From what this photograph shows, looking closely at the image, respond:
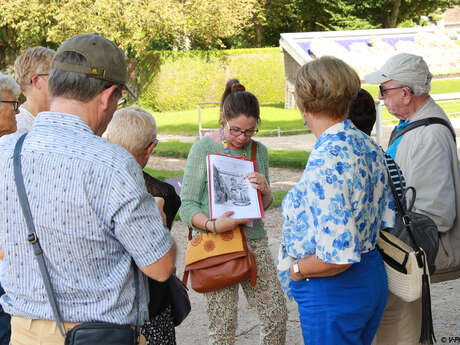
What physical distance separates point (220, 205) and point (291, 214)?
959 millimetres

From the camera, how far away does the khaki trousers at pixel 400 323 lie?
308cm

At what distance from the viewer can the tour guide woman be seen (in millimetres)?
3387

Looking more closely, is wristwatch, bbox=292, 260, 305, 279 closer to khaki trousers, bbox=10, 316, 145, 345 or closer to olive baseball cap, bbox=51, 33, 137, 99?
khaki trousers, bbox=10, 316, 145, 345

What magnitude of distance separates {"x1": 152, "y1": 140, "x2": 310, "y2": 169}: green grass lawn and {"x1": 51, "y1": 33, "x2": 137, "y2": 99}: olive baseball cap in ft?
34.1

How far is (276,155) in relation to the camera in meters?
13.3

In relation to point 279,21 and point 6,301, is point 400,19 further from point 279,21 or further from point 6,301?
point 6,301

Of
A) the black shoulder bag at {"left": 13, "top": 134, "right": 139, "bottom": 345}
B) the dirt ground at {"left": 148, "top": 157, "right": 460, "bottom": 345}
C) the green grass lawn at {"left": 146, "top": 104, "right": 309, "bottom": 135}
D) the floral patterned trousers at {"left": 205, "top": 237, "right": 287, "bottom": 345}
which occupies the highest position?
the black shoulder bag at {"left": 13, "top": 134, "right": 139, "bottom": 345}

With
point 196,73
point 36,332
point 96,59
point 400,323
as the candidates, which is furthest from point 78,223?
point 196,73

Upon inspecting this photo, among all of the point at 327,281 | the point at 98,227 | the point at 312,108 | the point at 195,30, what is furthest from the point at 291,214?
the point at 195,30

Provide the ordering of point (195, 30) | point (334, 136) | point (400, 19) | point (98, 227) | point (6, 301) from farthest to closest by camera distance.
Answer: point (400, 19)
point (195, 30)
point (334, 136)
point (6, 301)
point (98, 227)

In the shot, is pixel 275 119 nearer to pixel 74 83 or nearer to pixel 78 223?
pixel 74 83

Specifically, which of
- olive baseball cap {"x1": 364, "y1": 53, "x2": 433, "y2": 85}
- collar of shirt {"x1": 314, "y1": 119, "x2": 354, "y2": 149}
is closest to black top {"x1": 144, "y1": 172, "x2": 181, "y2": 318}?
collar of shirt {"x1": 314, "y1": 119, "x2": 354, "y2": 149}

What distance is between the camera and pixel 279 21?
40.9 meters

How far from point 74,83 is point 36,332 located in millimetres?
897
